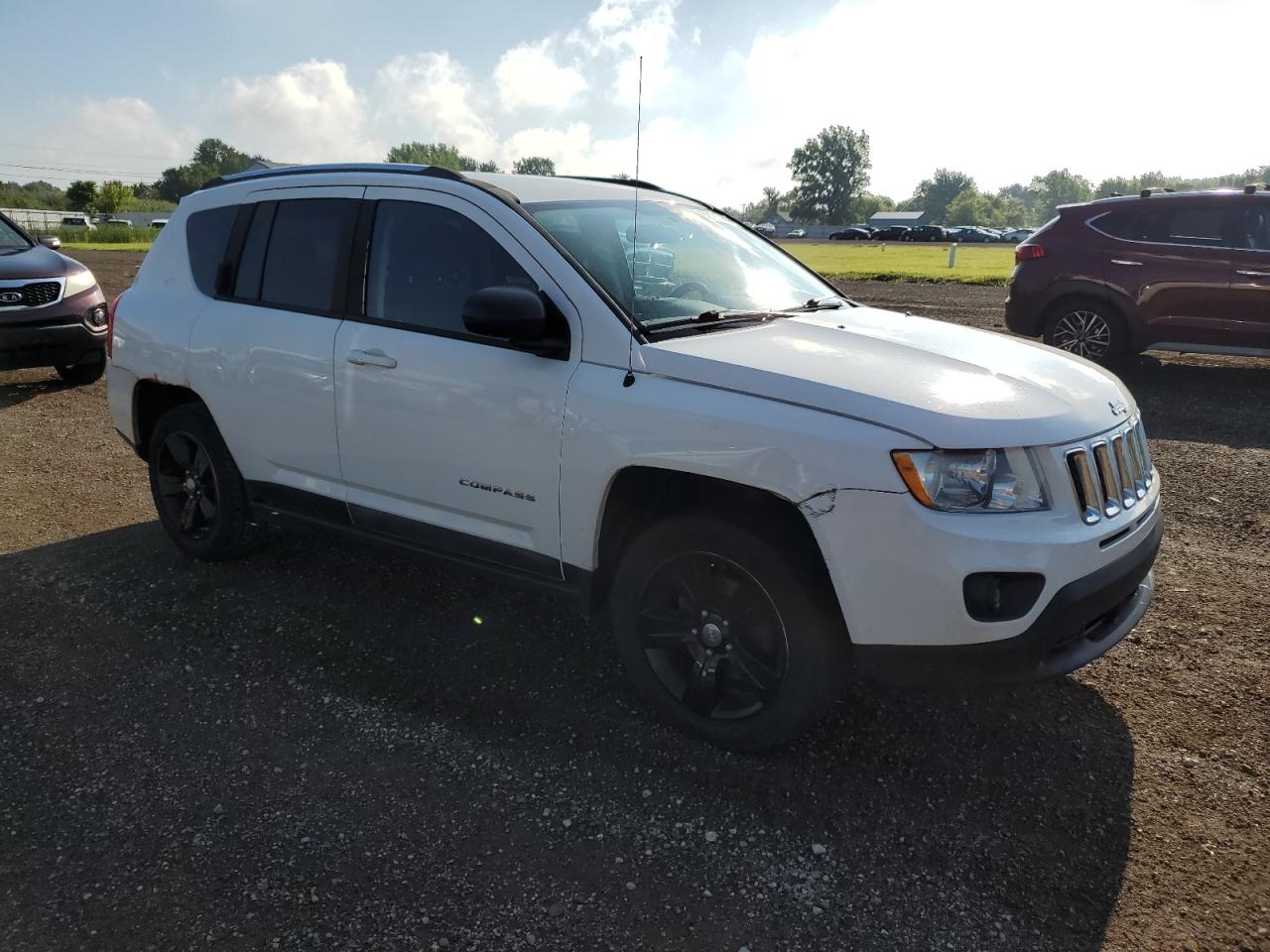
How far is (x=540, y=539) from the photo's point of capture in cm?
329

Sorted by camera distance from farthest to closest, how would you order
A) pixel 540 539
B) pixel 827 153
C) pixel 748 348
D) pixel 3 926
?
1. pixel 827 153
2. pixel 540 539
3. pixel 748 348
4. pixel 3 926

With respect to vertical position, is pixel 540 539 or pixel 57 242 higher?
pixel 57 242

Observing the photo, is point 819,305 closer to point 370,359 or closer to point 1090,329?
point 370,359

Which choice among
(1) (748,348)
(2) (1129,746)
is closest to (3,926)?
(1) (748,348)

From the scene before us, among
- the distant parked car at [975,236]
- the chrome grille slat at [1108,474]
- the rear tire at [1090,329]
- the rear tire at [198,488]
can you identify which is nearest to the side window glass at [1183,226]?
the rear tire at [1090,329]

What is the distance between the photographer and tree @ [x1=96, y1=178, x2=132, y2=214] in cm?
9369

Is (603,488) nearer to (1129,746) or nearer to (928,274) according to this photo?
(1129,746)

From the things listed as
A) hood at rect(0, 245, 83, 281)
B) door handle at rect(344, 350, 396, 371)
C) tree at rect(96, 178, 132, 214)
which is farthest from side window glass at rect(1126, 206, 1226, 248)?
tree at rect(96, 178, 132, 214)

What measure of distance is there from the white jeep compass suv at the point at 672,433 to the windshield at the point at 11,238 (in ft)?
21.5

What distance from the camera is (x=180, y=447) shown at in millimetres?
4676

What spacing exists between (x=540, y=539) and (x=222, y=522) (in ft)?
7.12

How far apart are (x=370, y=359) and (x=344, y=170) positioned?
3.33ft

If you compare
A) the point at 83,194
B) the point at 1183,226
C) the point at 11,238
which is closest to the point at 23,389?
the point at 11,238

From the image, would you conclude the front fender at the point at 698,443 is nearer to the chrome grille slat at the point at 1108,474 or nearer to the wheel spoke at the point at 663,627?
the wheel spoke at the point at 663,627
